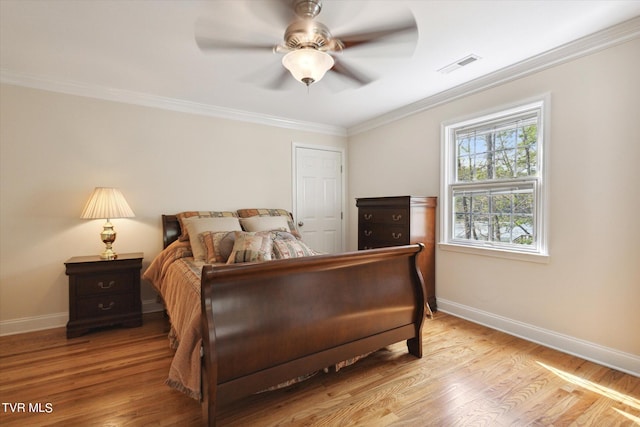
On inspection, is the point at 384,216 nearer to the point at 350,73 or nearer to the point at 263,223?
the point at 263,223

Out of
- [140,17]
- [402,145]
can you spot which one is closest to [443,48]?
[402,145]

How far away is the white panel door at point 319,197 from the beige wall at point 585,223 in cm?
213

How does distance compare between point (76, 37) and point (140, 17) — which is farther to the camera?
point (76, 37)

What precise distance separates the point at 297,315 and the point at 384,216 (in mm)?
2001

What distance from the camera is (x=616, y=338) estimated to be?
2152 millimetres

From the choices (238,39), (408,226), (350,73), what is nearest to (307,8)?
(350,73)

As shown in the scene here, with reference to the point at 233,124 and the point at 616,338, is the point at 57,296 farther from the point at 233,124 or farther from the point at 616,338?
the point at 616,338

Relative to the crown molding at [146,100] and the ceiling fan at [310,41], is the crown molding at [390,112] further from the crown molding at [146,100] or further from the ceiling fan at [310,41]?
the ceiling fan at [310,41]

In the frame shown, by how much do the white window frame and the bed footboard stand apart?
3.55ft

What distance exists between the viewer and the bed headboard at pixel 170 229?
3.32 m

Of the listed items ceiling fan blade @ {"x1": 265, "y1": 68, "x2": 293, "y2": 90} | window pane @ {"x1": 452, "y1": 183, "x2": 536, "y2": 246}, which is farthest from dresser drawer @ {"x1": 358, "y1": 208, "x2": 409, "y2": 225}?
ceiling fan blade @ {"x1": 265, "y1": 68, "x2": 293, "y2": 90}

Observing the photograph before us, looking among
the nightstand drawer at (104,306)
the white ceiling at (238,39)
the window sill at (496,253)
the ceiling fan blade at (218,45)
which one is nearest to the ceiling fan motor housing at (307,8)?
the white ceiling at (238,39)

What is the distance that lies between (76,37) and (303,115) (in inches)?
94.8

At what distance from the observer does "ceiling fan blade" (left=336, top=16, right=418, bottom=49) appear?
1626mm
